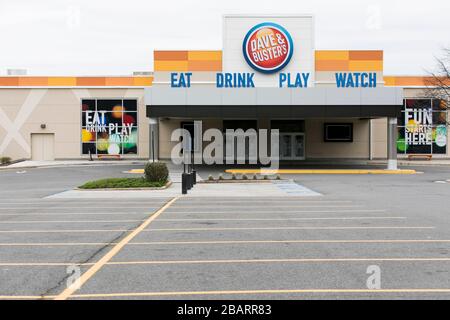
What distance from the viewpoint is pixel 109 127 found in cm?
4459

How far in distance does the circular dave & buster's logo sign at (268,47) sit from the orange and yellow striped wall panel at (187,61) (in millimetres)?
2669

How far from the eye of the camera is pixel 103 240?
9.89 metres

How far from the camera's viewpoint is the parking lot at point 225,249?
20.9ft

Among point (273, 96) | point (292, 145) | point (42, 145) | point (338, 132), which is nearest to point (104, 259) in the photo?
point (273, 96)

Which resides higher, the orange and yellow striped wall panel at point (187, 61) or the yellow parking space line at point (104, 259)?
the orange and yellow striped wall panel at point (187, 61)

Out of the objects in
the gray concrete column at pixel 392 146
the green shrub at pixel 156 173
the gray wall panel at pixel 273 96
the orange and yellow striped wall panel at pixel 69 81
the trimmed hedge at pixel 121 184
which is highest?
the orange and yellow striped wall panel at pixel 69 81

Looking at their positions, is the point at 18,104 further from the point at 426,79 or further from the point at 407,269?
the point at 407,269

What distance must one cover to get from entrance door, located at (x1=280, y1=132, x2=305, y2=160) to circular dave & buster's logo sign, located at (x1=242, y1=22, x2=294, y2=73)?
557cm

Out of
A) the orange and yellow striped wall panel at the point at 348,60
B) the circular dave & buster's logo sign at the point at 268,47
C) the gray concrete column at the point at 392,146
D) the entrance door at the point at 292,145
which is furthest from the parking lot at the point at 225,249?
the orange and yellow striped wall panel at the point at 348,60

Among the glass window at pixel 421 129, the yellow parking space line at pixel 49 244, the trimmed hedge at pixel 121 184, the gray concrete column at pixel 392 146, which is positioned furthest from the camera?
the glass window at pixel 421 129

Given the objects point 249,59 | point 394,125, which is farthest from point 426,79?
point 249,59

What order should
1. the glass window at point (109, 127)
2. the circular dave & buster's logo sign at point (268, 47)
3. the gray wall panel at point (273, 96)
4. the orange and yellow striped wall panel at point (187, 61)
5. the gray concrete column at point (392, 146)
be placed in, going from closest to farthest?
1. the gray wall panel at point (273, 96)
2. the gray concrete column at point (392, 146)
3. the circular dave & buster's logo sign at point (268, 47)
4. the orange and yellow striped wall panel at point (187, 61)
5. the glass window at point (109, 127)

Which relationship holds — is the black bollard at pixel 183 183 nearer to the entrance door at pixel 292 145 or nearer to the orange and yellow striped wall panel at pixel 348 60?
the entrance door at pixel 292 145

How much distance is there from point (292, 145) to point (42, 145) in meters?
20.9
